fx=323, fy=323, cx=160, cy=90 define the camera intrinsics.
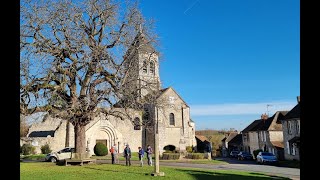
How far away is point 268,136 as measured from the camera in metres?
52.2

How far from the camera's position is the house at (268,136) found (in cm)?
5043

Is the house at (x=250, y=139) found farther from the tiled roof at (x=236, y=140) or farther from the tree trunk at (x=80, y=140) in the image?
the tree trunk at (x=80, y=140)

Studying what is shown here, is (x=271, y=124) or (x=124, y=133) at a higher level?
(x=271, y=124)

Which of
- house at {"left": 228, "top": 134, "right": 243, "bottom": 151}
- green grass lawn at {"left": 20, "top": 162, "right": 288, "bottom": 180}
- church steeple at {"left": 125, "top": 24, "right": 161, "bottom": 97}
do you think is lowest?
house at {"left": 228, "top": 134, "right": 243, "bottom": 151}

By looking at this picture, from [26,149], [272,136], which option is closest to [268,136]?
[272,136]

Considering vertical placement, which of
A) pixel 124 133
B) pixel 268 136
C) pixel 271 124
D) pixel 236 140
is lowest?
pixel 236 140

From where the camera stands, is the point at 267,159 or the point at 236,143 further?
the point at 236,143

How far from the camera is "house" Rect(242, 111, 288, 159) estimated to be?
165 ft

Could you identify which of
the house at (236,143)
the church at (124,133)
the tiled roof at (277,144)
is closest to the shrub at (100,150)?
the church at (124,133)

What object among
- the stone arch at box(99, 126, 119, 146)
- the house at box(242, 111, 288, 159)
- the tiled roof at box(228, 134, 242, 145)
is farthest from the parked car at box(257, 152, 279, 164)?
the tiled roof at box(228, 134, 242, 145)

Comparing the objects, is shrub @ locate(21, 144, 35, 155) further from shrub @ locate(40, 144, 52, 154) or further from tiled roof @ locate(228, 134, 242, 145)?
tiled roof @ locate(228, 134, 242, 145)

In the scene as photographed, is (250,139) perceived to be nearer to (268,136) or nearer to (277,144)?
(268,136)
